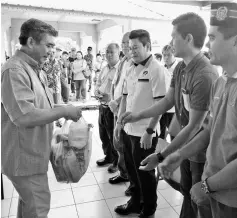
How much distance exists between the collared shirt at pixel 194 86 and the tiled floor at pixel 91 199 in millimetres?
1163

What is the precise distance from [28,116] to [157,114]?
0.96 meters

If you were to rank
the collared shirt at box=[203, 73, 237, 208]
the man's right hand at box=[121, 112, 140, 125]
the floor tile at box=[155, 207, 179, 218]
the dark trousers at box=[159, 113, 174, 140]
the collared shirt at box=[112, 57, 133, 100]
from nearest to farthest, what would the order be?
the collared shirt at box=[203, 73, 237, 208] < the man's right hand at box=[121, 112, 140, 125] < the floor tile at box=[155, 207, 179, 218] < the collared shirt at box=[112, 57, 133, 100] < the dark trousers at box=[159, 113, 174, 140]

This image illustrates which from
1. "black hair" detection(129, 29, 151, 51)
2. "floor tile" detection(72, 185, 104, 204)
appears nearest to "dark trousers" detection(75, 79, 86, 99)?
"floor tile" detection(72, 185, 104, 204)

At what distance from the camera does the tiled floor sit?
2379 mm

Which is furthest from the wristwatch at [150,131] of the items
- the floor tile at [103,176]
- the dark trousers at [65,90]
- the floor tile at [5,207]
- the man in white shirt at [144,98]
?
the dark trousers at [65,90]

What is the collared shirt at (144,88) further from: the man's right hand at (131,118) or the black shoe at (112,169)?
the black shoe at (112,169)

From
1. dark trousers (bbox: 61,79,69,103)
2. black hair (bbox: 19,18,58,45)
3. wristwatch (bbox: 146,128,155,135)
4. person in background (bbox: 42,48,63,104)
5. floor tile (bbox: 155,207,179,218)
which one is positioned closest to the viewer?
black hair (bbox: 19,18,58,45)

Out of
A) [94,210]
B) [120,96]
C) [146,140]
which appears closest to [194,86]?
[146,140]

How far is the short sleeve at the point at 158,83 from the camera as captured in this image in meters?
2.02

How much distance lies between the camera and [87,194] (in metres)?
2.74

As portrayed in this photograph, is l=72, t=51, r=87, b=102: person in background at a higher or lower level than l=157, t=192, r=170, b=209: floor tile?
higher

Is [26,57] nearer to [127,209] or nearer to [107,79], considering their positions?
[127,209]

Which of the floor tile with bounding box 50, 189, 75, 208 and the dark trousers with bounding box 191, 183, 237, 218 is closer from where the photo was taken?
the dark trousers with bounding box 191, 183, 237, 218

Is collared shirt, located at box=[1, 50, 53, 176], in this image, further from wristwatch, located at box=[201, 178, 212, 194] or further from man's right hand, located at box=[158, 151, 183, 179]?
wristwatch, located at box=[201, 178, 212, 194]
